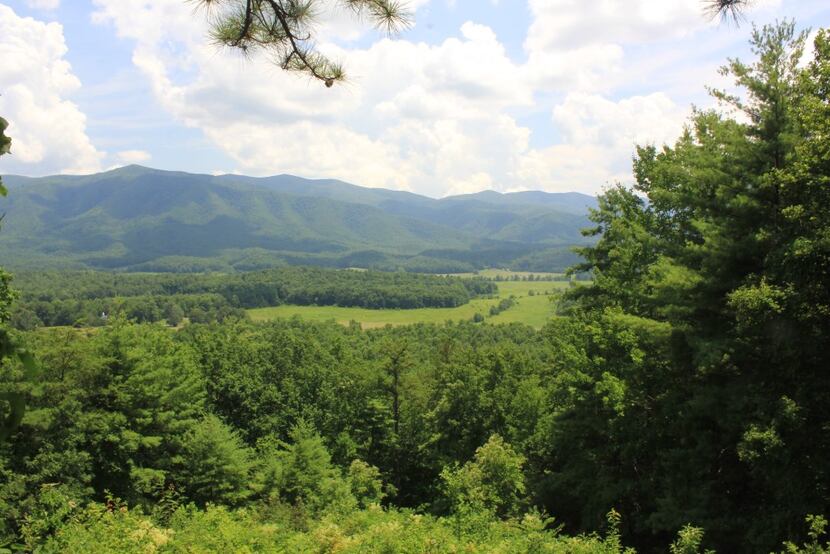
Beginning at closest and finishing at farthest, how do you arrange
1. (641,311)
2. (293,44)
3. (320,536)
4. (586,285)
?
(293,44) < (320,536) < (641,311) < (586,285)

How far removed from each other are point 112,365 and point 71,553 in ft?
41.7

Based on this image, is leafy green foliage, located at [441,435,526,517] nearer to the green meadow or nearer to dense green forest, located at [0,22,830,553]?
dense green forest, located at [0,22,830,553]

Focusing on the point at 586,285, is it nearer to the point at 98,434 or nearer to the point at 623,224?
the point at 623,224

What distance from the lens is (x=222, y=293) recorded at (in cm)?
12600

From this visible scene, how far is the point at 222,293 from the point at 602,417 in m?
121

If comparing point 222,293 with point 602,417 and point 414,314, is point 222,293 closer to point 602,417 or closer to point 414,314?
point 414,314

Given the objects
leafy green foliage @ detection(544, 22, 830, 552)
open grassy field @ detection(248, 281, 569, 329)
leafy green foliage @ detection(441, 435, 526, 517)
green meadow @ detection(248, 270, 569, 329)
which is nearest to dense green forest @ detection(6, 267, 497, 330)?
green meadow @ detection(248, 270, 569, 329)

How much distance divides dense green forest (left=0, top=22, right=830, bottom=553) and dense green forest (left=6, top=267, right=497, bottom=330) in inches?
2709

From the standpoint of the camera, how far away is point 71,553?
8.92 m

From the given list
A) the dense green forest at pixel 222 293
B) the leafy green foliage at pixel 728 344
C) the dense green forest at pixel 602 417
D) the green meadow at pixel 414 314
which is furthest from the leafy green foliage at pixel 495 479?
the dense green forest at pixel 222 293

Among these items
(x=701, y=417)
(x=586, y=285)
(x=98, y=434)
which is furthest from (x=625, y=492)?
(x=98, y=434)

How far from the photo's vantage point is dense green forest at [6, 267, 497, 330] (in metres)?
93.4

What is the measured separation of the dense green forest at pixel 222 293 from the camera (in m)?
93.4

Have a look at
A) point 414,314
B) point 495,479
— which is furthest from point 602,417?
point 414,314
